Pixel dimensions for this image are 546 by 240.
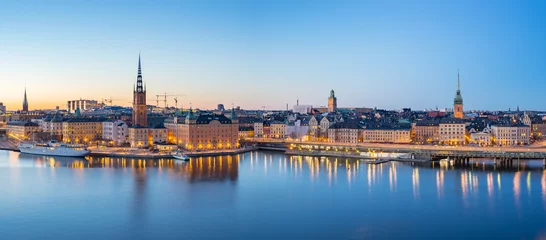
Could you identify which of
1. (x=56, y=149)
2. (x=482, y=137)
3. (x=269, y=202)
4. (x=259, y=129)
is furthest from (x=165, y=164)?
(x=482, y=137)

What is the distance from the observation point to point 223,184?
756 inches

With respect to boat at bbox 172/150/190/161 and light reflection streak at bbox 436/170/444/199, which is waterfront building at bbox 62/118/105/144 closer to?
boat at bbox 172/150/190/161

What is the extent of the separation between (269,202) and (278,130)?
83.8 feet

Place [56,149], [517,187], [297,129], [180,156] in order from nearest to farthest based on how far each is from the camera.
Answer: [517,187] < [180,156] < [56,149] < [297,129]

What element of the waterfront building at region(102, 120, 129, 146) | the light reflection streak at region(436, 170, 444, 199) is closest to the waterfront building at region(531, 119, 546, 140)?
the light reflection streak at region(436, 170, 444, 199)

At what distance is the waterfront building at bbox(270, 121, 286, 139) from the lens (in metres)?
41.4

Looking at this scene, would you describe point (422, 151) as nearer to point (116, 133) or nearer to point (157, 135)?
point (157, 135)

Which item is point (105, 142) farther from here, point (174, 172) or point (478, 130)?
point (478, 130)

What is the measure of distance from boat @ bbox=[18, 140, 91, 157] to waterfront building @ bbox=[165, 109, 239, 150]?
5.02 meters

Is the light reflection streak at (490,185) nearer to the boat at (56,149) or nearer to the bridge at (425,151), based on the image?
the bridge at (425,151)

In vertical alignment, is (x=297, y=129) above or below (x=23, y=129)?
below

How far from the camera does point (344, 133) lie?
3666 cm

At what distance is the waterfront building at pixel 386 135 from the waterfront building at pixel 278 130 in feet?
22.2

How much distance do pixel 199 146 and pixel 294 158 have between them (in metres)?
5.21
